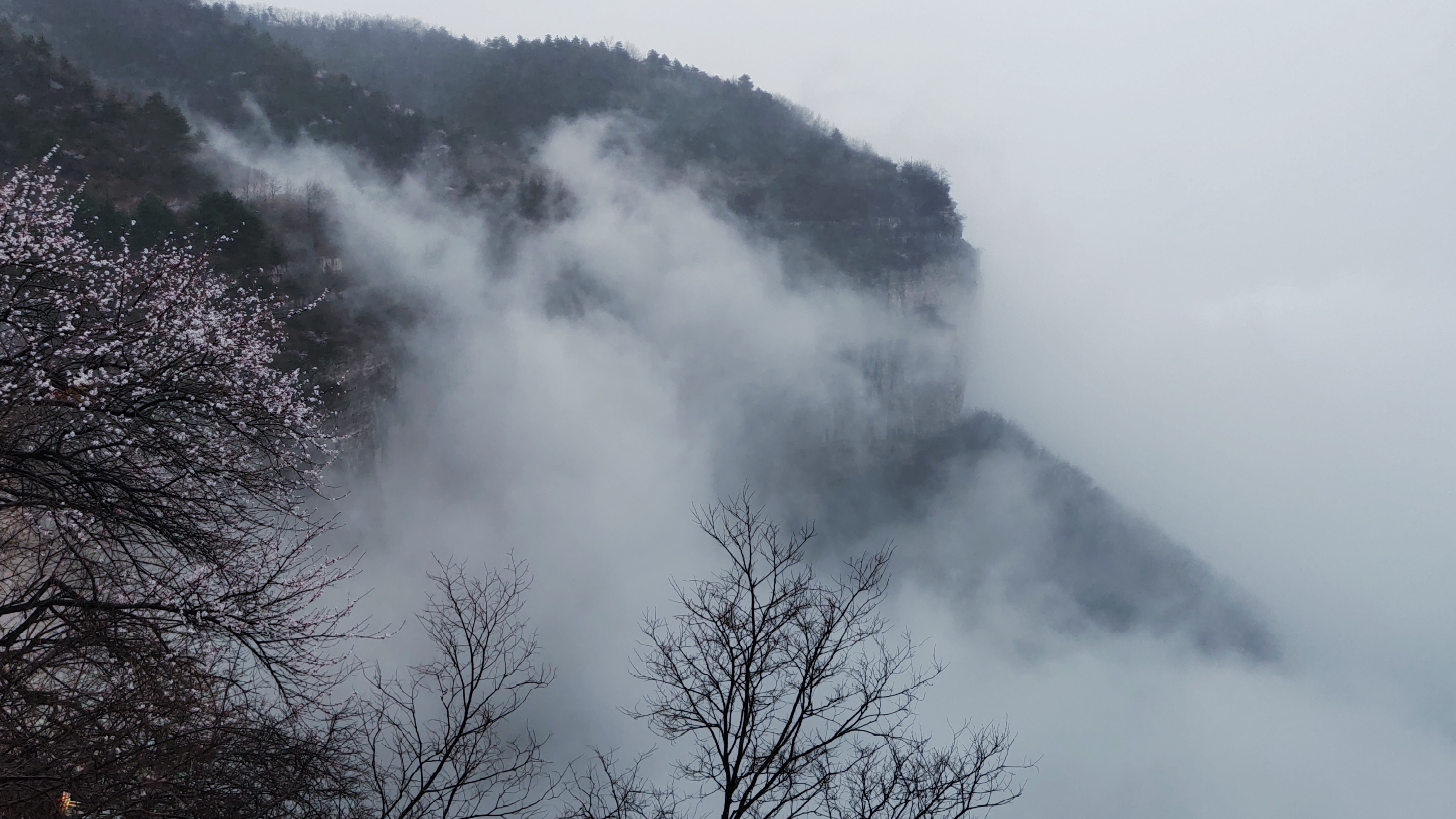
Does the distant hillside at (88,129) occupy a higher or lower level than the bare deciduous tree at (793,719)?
higher

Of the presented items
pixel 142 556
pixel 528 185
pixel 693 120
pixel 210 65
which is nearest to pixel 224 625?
pixel 142 556

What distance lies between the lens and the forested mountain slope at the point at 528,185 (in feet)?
162

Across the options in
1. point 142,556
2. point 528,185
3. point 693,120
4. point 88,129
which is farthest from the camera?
point 693,120

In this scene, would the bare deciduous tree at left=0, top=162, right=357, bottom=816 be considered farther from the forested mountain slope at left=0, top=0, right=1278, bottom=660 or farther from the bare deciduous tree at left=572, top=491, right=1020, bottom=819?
the forested mountain slope at left=0, top=0, right=1278, bottom=660

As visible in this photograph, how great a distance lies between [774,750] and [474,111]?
10025 cm

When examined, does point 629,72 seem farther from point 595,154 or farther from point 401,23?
point 401,23

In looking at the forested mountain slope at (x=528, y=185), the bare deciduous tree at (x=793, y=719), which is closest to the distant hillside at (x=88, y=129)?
the forested mountain slope at (x=528, y=185)

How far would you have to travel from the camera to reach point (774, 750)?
764cm

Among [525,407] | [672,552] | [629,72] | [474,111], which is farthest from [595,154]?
[672,552]

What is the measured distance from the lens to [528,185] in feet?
342

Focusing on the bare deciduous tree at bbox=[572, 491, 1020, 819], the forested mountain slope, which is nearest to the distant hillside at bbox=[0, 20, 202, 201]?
the forested mountain slope

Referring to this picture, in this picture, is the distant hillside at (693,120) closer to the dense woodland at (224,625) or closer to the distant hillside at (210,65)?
the distant hillside at (210,65)

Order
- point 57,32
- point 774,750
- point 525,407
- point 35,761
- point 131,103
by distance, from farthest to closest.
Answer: point 525,407, point 57,32, point 131,103, point 774,750, point 35,761

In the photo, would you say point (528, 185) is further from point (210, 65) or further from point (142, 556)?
point (142, 556)
